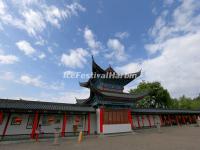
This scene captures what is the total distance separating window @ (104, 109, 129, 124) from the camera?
16.9m

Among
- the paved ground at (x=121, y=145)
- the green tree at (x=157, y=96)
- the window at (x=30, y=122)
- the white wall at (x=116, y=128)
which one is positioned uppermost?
the green tree at (x=157, y=96)

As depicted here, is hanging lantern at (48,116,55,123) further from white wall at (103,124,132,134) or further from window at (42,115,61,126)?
white wall at (103,124,132,134)

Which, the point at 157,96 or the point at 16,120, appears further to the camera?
the point at 157,96

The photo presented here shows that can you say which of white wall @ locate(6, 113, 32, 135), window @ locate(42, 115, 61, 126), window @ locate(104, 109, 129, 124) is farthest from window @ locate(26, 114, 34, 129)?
window @ locate(104, 109, 129, 124)

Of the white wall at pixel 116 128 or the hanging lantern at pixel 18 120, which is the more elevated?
the hanging lantern at pixel 18 120

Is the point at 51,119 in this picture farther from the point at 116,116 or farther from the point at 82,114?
the point at 116,116

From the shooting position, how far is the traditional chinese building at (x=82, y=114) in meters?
14.1

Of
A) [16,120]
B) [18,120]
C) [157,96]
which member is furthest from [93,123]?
[157,96]

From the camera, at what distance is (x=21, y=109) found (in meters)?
13.3

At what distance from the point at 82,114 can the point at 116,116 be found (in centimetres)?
448

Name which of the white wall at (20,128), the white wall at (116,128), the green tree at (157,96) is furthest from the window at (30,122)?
the green tree at (157,96)

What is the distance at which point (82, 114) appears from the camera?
18078 millimetres

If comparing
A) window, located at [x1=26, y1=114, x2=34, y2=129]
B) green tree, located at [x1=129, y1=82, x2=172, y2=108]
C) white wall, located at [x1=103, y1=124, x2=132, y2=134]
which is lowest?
white wall, located at [x1=103, y1=124, x2=132, y2=134]

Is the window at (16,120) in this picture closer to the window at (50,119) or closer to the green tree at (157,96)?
the window at (50,119)
